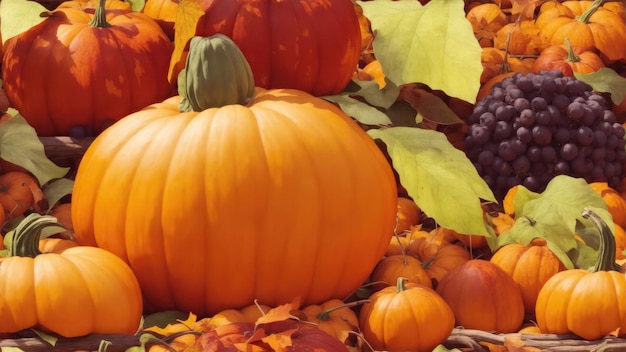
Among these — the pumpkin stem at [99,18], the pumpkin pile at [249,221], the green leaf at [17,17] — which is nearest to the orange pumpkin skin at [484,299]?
the pumpkin pile at [249,221]

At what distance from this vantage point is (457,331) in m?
1.90

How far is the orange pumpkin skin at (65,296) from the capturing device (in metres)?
1.68

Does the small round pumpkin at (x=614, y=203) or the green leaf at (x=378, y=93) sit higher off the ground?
the green leaf at (x=378, y=93)

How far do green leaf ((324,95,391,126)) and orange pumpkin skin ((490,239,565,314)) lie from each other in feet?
1.48

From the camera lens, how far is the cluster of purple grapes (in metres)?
2.73

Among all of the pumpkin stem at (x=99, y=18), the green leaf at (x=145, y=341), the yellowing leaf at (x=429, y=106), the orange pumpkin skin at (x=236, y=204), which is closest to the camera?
the green leaf at (x=145, y=341)

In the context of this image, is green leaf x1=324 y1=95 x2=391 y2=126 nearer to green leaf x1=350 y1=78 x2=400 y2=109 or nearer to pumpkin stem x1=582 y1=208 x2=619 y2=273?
green leaf x1=350 y1=78 x2=400 y2=109

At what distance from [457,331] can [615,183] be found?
1132 millimetres

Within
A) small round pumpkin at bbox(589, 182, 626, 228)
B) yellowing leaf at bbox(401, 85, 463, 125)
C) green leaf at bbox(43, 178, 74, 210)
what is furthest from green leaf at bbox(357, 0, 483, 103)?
green leaf at bbox(43, 178, 74, 210)

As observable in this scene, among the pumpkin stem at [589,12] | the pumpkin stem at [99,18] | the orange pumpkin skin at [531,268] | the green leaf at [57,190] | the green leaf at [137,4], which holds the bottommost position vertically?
the green leaf at [57,190]

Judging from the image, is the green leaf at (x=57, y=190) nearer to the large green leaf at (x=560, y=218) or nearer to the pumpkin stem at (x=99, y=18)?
the pumpkin stem at (x=99, y=18)

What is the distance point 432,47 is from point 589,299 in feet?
2.43

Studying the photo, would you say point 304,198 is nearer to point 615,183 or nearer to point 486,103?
point 486,103

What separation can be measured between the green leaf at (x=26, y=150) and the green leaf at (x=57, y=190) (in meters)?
0.04
